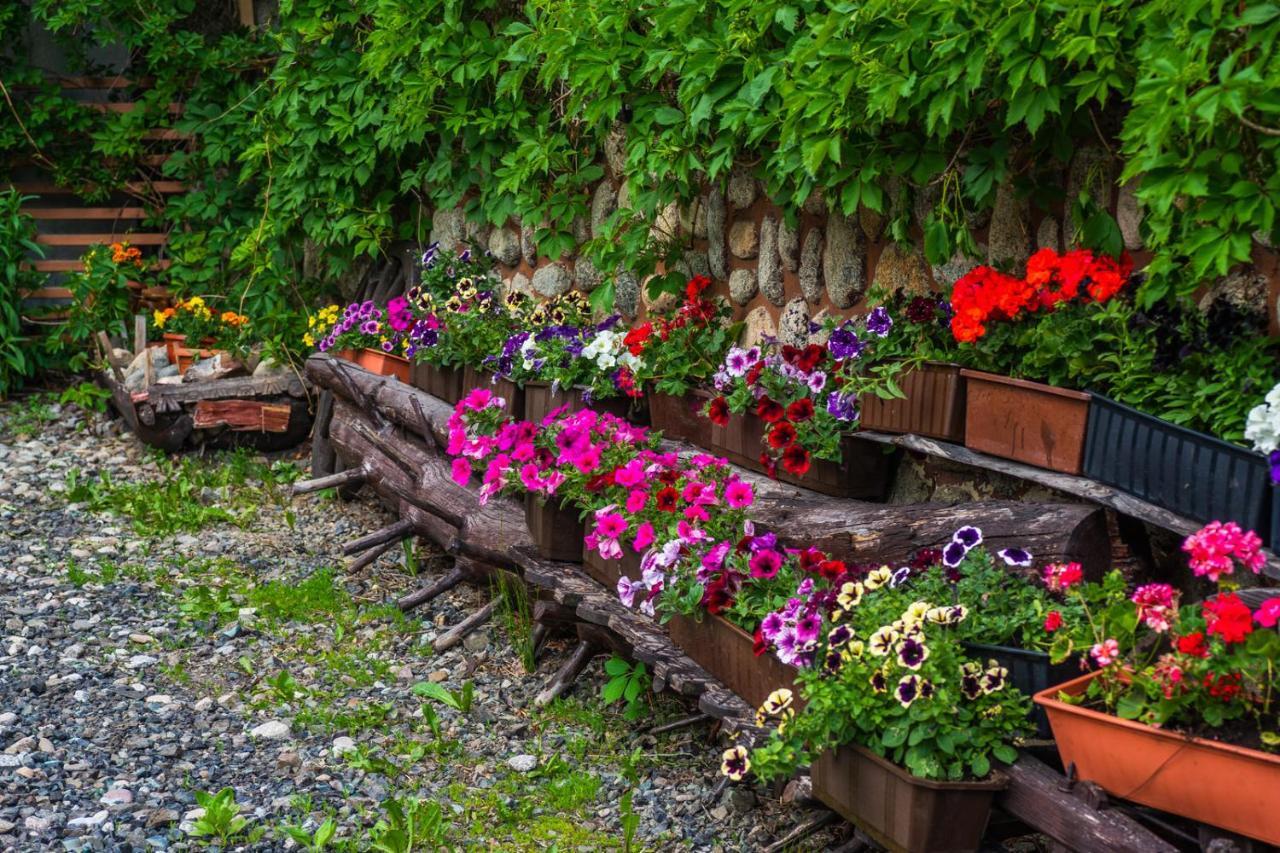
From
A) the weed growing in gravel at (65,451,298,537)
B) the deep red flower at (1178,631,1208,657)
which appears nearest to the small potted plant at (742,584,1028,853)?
the deep red flower at (1178,631,1208,657)

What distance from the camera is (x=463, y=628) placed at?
15.1ft

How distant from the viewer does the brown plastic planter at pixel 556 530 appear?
4199mm

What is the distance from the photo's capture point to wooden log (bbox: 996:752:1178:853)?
2322 millimetres

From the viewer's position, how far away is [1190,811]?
7.51 ft

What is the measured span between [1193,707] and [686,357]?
2.31 meters

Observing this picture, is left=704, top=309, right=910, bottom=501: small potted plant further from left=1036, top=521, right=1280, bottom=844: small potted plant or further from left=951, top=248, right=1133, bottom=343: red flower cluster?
left=1036, top=521, right=1280, bottom=844: small potted plant

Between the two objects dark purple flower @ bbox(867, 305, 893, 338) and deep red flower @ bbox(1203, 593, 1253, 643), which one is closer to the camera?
deep red flower @ bbox(1203, 593, 1253, 643)

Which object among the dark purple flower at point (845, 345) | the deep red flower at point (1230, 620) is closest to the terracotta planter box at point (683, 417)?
the dark purple flower at point (845, 345)

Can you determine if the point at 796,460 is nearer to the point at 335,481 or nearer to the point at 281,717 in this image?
the point at 281,717

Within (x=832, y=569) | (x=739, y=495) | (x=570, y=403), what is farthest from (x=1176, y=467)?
(x=570, y=403)

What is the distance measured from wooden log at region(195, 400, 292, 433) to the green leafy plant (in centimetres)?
357

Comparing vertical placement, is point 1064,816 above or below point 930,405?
below

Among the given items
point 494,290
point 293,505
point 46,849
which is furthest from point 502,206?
point 46,849

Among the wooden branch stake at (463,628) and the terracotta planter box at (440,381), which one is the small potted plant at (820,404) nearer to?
the wooden branch stake at (463,628)
